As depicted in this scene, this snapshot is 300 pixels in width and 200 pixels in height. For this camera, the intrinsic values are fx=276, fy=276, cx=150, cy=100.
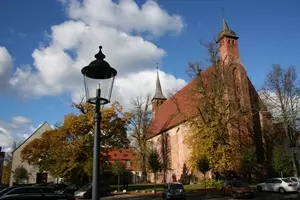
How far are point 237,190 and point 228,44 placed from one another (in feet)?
81.8

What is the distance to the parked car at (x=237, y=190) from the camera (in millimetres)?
22844

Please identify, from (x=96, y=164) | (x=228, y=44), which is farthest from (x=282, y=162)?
(x=96, y=164)

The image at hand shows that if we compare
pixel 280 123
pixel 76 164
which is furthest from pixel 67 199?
pixel 280 123

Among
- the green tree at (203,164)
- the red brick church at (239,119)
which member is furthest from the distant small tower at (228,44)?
the green tree at (203,164)

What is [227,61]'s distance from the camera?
40.8 metres

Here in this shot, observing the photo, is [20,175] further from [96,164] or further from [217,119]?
[96,164]

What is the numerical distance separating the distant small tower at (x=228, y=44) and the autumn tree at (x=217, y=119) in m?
1.82

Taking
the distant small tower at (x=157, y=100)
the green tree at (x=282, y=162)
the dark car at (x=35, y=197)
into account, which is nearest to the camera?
the dark car at (x=35, y=197)

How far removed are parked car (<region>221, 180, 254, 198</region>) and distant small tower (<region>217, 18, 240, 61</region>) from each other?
2174 cm

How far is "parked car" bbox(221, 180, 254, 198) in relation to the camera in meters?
22.8

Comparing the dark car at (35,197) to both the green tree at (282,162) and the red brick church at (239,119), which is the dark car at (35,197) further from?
the green tree at (282,162)

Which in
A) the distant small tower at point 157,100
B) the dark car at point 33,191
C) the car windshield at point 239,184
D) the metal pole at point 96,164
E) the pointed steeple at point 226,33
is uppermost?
the pointed steeple at point 226,33

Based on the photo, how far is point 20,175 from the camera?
51625 mm

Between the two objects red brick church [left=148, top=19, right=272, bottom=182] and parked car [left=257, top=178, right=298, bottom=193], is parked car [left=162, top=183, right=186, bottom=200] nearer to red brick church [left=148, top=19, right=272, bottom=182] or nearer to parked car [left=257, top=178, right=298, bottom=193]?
parked car [left=257, top=178, right=298, bottom=193]
